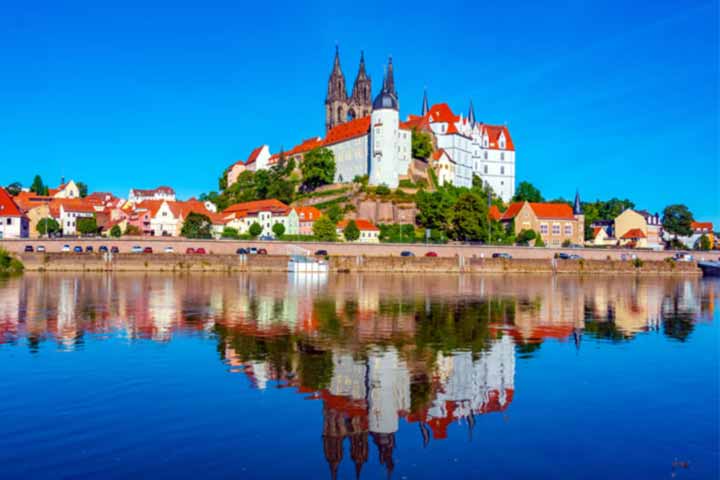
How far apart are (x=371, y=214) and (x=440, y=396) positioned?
292 feet

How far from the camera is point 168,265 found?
7475 centimetres

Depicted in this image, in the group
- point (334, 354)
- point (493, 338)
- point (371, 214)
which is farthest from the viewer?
point (371, 214)

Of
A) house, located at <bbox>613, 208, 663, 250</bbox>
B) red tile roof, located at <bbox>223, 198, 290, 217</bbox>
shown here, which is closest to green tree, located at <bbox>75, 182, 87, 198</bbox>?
red tile roof, located at <bbox>223, 198, 290, 217</bbox>

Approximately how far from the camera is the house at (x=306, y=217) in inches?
4166

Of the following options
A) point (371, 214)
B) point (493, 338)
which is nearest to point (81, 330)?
point (493, 338)

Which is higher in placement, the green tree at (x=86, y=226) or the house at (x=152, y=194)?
the house at (x=152, y=194)

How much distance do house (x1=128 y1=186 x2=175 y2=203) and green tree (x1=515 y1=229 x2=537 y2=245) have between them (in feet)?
297

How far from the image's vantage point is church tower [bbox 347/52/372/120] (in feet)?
509

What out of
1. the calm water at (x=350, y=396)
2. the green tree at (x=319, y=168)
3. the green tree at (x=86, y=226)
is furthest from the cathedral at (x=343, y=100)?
the calm water at (x=350, y=396)

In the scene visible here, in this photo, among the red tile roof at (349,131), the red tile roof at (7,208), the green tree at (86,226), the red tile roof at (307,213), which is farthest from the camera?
the red tile roof at (349,131)

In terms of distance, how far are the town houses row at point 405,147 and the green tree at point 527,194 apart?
5.64ft

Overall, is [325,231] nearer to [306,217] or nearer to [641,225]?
[306,217]

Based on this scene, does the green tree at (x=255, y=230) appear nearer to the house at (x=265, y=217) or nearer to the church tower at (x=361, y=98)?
the house at (x=265, y=217)

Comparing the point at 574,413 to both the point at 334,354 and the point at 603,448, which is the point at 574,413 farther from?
the point at 334,354
